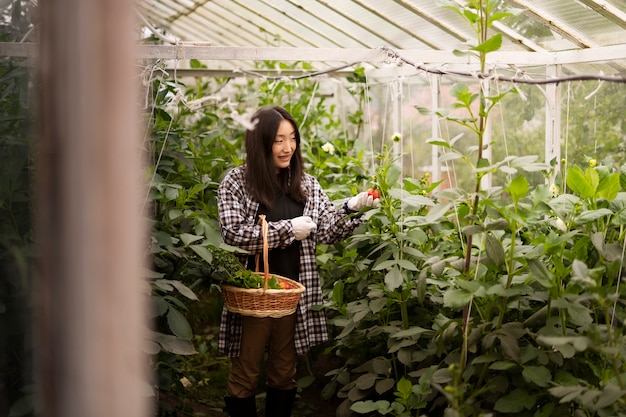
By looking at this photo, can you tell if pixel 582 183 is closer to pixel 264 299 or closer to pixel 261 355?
pixel 264 299

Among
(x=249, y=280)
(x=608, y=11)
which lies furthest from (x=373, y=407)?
(x=608, y=11)

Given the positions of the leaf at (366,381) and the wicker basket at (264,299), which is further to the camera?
the leaf at (366,381)

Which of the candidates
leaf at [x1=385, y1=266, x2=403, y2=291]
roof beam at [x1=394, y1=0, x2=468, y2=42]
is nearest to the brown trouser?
leaf at [x1=385, y1=266, x2=403, y2=291]

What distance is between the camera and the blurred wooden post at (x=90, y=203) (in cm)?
135

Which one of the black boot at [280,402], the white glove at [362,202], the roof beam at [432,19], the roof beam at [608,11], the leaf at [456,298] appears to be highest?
the roof beam at [432,19]

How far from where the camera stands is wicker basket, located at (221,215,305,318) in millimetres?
3229

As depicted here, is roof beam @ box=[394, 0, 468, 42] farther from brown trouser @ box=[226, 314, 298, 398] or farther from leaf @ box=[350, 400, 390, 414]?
leaf @ box=[350, 400, 390, 414]

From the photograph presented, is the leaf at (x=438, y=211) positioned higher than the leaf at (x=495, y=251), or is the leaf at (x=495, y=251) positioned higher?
the leaf at (x=438, y=211)

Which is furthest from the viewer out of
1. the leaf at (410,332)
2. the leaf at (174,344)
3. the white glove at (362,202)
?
the white glove at (362,202)

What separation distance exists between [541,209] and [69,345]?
6.14ft

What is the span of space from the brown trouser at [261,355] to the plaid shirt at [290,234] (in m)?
0.05

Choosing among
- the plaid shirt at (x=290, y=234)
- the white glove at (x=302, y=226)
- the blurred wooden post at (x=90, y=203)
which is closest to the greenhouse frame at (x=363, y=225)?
the blurred wooden post at (x=90, y=203)

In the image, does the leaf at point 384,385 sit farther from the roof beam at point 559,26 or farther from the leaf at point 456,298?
the roof beam at point 559,26

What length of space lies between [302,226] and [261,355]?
66 cm
